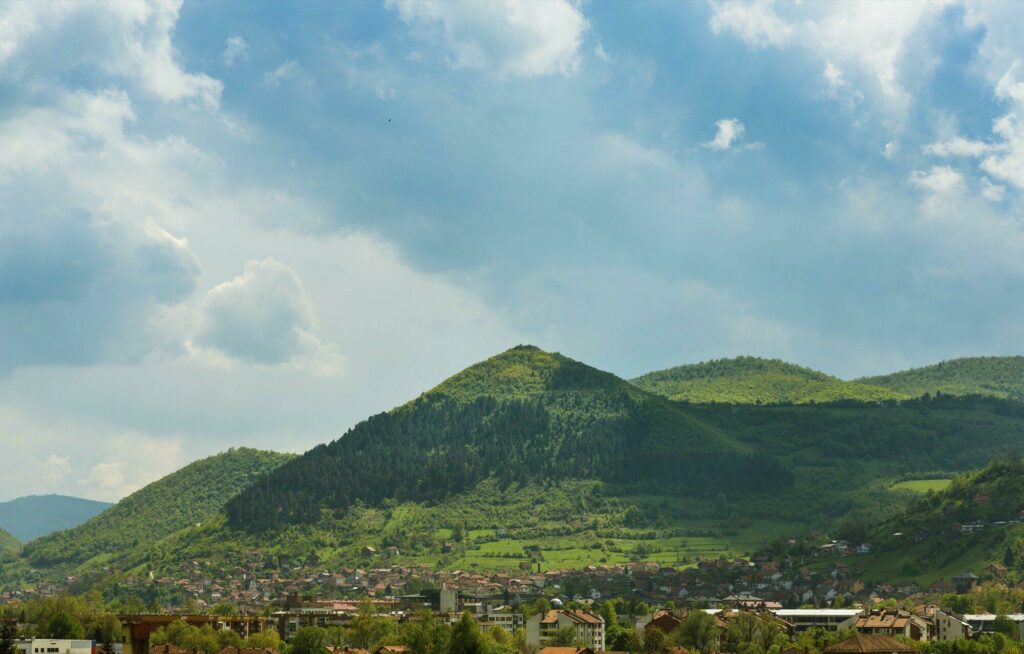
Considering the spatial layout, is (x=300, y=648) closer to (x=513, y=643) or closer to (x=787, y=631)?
(x=513, y=643)

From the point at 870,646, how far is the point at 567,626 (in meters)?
39.5

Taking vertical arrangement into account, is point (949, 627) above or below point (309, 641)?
below

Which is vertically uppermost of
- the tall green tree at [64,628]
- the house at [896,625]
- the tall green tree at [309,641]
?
the tall green tree at [64,628]

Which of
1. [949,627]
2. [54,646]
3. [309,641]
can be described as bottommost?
[949,627]

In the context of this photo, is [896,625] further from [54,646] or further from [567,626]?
[54,646]

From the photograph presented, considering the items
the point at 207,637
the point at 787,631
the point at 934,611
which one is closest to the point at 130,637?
the point at 207,637

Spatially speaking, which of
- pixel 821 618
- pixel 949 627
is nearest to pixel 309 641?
pixel 821 618

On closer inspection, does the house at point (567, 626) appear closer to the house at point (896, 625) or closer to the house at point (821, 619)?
the house at point (821, 619)

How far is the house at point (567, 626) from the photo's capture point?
565 feet

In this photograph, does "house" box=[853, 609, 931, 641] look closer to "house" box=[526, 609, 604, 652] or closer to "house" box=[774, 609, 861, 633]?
"house" box=[774, 609, 861, 633]

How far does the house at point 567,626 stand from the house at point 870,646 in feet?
102

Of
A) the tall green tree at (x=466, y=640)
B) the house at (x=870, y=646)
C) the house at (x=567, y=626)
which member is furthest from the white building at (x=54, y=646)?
the house at (x=870, y=646)

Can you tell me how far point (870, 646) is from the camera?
145000 mm

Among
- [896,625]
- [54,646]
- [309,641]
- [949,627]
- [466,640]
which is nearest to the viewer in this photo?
[466,640]
